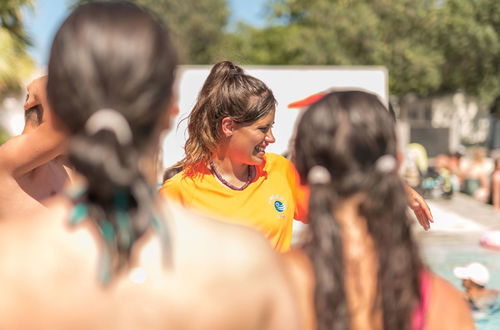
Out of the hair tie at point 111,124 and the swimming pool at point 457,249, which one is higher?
the hair tie at point 111,124

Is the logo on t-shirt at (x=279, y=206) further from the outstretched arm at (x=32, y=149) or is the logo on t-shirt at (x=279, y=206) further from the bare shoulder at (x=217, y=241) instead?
the bare shoulder at (x=217, y=241)

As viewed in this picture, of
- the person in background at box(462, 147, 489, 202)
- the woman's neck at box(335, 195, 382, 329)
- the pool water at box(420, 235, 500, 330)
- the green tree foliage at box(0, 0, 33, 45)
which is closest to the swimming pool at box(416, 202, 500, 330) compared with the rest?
the pool water at box(420, 235, 500, 330)

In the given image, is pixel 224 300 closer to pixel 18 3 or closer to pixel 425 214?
pixel 425 214

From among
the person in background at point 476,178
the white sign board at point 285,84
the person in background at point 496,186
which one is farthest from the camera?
the person in background at point 476,178

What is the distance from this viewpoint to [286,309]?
1.36 metres

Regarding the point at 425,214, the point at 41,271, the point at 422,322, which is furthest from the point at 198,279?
the point at 425,214

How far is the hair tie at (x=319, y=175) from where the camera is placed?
5.09ft

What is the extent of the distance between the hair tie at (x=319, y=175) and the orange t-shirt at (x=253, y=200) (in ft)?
4.09

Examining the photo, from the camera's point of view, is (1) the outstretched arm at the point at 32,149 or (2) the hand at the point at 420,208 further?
(2) the hand at the point at 420,208

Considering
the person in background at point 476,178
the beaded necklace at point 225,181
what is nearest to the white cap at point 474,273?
the beaded necklace at point 225,181

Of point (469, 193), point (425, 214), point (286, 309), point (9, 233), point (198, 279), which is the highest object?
point (9, 233)

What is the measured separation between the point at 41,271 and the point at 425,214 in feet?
5.56

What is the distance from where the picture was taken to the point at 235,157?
10.1 feet

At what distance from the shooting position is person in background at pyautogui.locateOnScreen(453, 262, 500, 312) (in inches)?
236
